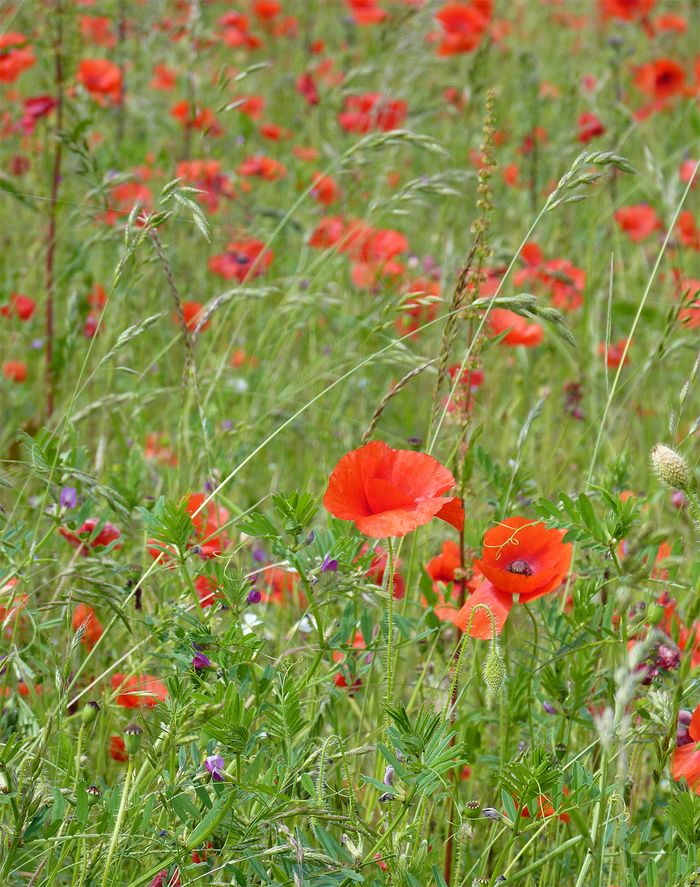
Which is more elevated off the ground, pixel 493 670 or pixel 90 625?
pixel 493 670

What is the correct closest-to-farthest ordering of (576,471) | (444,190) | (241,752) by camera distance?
(241,752) → (444,190) → (576,471)

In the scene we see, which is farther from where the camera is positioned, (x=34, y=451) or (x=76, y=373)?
(x=76, y=373)

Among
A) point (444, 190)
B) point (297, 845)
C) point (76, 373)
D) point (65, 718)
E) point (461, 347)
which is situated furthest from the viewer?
point (461, 347)

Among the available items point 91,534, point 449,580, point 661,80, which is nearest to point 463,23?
point 661,80

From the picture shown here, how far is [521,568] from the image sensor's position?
54.9 inches

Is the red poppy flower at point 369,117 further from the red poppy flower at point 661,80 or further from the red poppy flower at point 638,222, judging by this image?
the red poppy flower at point 661,80

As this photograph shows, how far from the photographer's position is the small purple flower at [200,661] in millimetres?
1268

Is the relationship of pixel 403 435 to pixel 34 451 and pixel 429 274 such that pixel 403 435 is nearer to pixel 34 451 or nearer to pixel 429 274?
pixel 429 274

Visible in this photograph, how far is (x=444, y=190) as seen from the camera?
7.10 ft

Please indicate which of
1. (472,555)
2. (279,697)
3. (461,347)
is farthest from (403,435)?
(279,697)

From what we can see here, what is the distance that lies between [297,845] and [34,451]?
676 millimetres

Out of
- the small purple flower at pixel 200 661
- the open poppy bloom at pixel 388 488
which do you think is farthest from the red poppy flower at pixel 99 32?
the small purple flower at pixel 200 661

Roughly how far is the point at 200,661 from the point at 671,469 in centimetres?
54

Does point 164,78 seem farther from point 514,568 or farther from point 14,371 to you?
point 514,568
